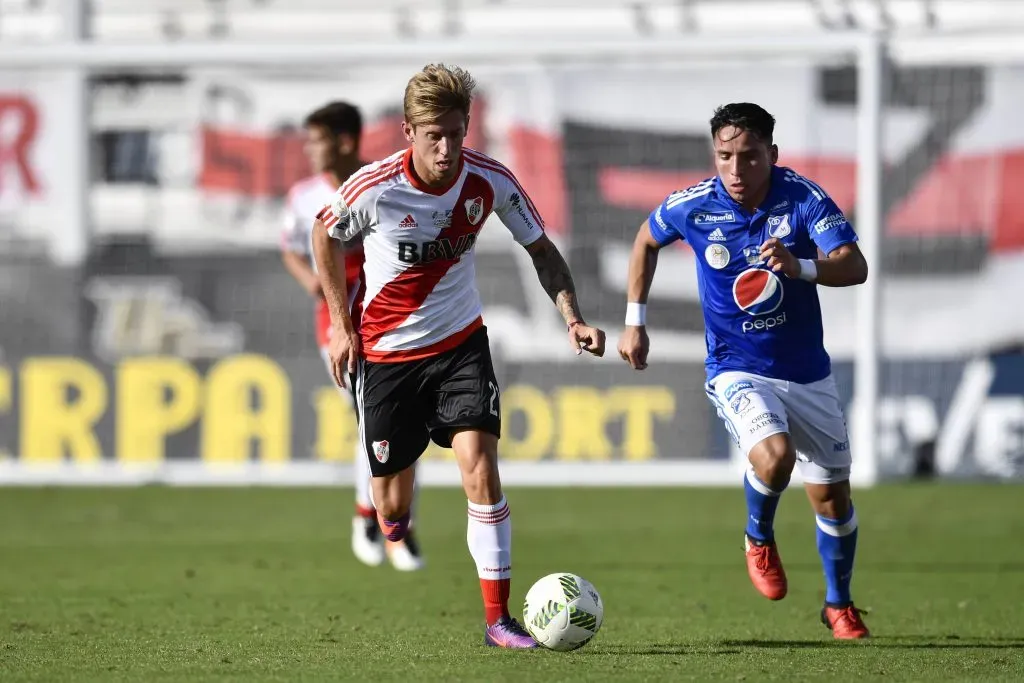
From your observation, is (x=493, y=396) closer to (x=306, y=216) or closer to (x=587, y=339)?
(x=587, y=339)

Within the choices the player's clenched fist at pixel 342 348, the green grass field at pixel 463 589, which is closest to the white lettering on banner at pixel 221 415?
the green grass field at pixel 463 589

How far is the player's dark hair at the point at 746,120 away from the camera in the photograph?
6.45 meters

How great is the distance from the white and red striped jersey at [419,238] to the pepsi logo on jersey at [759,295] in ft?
2.87

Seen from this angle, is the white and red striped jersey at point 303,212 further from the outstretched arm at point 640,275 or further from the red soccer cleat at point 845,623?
the red soccer cleat at point 845,623

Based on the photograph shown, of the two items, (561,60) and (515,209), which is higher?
(561,60)

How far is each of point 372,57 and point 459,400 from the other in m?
8.00

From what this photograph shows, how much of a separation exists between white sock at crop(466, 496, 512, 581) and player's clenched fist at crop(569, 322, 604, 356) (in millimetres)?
692

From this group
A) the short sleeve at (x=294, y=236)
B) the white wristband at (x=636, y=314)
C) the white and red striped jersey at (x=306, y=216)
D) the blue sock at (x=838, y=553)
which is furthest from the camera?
the short sleeve at (x=294, y=236)

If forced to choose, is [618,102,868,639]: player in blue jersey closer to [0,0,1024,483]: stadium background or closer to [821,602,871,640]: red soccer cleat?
[821,602,871,640]: red soccer cleat

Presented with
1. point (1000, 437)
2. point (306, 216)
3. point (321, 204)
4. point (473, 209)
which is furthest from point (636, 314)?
point (1000, 437)

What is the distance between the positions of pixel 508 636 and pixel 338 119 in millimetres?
3882

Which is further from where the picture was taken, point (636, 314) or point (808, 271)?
point (636, 314)

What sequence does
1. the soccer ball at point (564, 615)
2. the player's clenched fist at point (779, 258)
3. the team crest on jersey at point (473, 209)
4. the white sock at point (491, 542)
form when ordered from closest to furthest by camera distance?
the soccer ball at point (564, 615)
the player's clenched fist at point (779, 258)
the white sock at point (491, 542)
the team crest on jersey at point (473, 209)

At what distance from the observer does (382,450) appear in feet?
21.9
